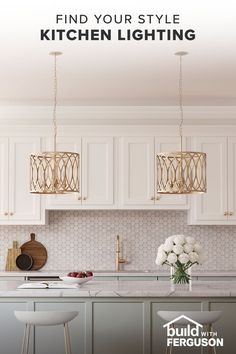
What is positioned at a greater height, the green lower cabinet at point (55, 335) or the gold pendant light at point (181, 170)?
the gold pendant light at point (181, 170)

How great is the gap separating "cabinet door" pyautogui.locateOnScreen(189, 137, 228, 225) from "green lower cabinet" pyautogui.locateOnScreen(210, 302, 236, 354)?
2203 mm

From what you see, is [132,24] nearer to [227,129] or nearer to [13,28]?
[13,28]

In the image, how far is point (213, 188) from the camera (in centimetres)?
713

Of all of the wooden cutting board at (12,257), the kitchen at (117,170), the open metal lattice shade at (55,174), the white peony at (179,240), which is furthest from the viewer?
the wooden cutting board at (12,257)

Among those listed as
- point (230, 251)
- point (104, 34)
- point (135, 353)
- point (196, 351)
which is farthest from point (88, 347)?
point (230, 251)

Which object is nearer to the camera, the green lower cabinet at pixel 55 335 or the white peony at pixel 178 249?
the green lower cabinet at pixel 55 335

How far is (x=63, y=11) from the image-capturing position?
163 inches

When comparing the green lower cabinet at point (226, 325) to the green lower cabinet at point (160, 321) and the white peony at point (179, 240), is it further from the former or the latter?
the white peony at point (179, 240)

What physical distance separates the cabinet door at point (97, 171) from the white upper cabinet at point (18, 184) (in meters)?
0.52

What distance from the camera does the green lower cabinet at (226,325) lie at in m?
4.95

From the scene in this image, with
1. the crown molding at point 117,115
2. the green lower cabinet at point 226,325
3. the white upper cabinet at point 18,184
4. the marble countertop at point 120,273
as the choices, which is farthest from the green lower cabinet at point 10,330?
the crown molding at point 117,115

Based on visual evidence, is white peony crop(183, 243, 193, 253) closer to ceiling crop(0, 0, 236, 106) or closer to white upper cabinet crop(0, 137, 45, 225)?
ceiling crop(0, 0, 236, 106)

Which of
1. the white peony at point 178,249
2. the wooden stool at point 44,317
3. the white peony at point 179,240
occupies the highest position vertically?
the white peony at point 179,240

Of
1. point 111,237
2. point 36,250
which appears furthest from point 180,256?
point 36,250
